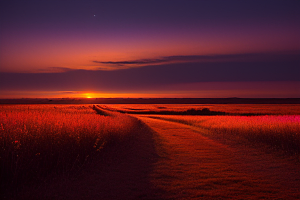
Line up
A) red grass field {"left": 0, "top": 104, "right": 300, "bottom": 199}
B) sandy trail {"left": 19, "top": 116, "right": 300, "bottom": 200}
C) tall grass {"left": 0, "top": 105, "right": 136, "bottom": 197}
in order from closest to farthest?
sandy trail {"left": 19, "top": 116, "right": 300, "bottom": 200}, red grass field {"left": 0, "top": 104, "right": 300, "bottom": 199}, tall grass {"left": 0, "top": 105, "right": 136, "bottom": 197}

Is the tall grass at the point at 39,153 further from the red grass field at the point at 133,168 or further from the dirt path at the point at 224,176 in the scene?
the dirt path at the point at 224,176

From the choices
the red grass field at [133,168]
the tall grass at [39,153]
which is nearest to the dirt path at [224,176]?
the red grass field at [133,168]

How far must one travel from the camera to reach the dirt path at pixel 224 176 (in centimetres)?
610

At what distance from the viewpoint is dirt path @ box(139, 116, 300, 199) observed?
6102mm

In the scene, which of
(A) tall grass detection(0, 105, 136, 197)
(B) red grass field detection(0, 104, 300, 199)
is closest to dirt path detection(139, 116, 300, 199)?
(B) red grass field detection(0, 104, 300, 199)

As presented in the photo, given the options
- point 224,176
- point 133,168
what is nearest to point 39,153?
point 133,168

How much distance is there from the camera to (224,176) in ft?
24.6

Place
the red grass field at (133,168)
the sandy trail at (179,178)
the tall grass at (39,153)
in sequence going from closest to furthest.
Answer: the sandy trail at (179,178) → the red grass field at (133,168) → the tall grass at (39,153)

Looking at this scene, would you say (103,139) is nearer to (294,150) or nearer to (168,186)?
(168,186)

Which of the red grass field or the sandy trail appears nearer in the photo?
the sandy trail

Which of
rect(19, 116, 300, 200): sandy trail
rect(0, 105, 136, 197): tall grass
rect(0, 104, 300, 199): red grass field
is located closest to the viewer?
rect(19, 116, 300, 200): sandy trail

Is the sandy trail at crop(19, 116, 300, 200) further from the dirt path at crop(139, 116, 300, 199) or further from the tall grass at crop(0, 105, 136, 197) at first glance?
the tall grass at crop(0, 105, 136, 197)

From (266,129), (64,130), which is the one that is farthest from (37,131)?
(266,129)

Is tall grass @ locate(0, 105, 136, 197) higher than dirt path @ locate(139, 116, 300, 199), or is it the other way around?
tall grass @ locate(0, 105, 136, 197)
